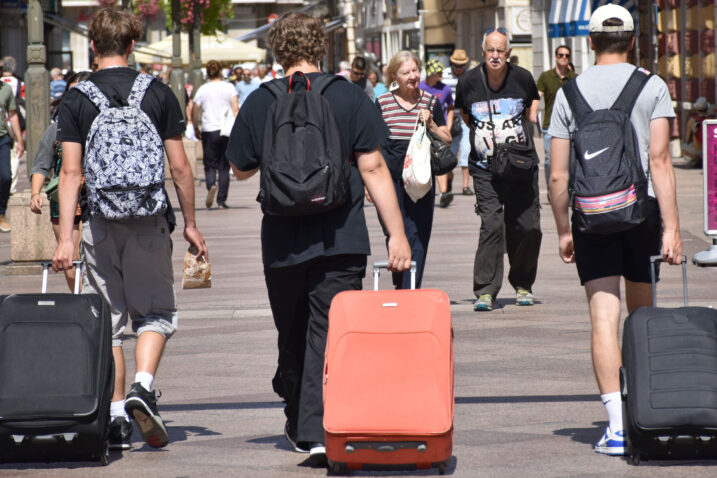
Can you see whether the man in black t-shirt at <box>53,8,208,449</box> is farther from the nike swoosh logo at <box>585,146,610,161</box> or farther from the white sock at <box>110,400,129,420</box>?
the nike swoosh logo at <box>585,146,610,161</box>

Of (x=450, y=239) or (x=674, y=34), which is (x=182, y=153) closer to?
(x=450, y=239)

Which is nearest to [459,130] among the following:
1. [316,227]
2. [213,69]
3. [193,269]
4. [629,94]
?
[213,69]

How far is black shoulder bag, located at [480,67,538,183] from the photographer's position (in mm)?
9648

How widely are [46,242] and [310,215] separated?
7.65 meters

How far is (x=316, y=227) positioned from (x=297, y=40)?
76 cm

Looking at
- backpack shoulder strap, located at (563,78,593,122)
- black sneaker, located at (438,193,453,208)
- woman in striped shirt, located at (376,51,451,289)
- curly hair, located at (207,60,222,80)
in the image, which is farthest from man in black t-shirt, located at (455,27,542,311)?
curly hair, located at (207,60,222,80)

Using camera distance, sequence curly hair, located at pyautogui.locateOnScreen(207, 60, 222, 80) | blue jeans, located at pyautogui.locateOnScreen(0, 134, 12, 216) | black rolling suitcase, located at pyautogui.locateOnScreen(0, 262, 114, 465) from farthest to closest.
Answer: curly hair, located at pyautogui.locateOnScreen(207, 60, 222, 80)
blue jeans, located at pyautogui.locateOnScreen(0, 134, 12, 216)
black rolling suitcase, located at pyautogui.locateOnScreen(0, 262, 114, 465)

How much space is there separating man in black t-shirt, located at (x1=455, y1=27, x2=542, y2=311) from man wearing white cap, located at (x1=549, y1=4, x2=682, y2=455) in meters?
3.69

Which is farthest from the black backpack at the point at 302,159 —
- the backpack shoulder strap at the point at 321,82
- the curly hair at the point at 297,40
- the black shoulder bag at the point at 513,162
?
the black shoulder bag at the point at 513,162

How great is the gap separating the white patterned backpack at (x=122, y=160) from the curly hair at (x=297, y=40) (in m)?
0.63

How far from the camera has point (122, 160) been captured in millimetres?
5938

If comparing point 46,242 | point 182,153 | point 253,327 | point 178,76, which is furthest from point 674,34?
point 182,153

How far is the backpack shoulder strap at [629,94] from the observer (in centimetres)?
590

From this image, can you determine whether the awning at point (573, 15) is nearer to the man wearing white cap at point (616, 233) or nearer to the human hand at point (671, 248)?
the man wearing white cap at point (616, 233)
